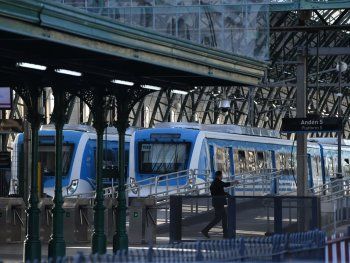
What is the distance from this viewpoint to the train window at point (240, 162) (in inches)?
1809

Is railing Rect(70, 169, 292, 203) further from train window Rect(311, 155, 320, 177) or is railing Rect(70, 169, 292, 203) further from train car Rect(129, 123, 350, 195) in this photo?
train window Rect(311, 155, 320, 177)

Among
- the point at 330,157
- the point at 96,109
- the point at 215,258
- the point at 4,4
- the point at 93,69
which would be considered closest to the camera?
the point at 215,258

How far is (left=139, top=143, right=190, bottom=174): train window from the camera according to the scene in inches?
1716

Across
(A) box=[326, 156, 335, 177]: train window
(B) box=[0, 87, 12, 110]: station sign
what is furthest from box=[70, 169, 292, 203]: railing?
(B) box=[0, 87, 12, 110]: station sign

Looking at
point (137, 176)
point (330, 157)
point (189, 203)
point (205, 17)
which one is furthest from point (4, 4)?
Answer: point (330, 157)

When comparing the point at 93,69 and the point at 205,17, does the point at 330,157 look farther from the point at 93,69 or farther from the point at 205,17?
the point at 93,69

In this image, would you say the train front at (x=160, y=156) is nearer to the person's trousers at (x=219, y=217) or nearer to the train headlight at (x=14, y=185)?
the train headlight at (x=14, y=185)

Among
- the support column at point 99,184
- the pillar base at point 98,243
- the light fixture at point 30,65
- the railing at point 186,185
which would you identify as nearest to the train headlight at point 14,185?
the railing at point 186,185

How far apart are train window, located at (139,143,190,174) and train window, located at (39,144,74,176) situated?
280 centimetres

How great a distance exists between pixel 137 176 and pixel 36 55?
24569 mm

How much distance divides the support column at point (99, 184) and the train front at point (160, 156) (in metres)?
18.0

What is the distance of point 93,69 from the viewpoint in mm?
21344

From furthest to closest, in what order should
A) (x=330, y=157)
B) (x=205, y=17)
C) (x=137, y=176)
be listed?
(x=330, y=157)
(x=137, y=176)
(x=205, y=17)

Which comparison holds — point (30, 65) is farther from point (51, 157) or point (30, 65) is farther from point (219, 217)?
point (51, 157)
